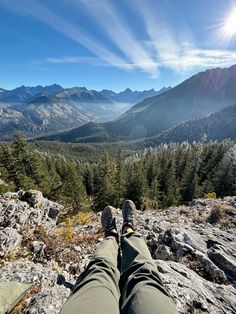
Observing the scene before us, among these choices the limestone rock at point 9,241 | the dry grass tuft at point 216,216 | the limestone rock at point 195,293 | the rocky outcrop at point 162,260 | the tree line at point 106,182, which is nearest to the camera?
the limestone rock at point 195,293

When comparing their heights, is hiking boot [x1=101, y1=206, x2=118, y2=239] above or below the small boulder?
above

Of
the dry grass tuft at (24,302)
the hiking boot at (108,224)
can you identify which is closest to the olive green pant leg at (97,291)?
the dry grass tuft at (24,302)

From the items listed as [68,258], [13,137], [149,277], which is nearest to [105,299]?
[149,277]

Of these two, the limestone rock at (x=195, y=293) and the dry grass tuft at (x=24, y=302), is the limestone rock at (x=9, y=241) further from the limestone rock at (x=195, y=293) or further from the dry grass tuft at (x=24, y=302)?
the limestone rock at (x=195, y=293)

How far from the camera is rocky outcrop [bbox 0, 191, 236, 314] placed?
421cm

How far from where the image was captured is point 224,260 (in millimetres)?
6164

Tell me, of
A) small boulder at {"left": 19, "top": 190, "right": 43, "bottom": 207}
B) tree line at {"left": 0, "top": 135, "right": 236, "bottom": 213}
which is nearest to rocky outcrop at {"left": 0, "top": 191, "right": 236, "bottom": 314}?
small boulder at {"left": 19, "top": 190, "right": 43, "bottom": 207}

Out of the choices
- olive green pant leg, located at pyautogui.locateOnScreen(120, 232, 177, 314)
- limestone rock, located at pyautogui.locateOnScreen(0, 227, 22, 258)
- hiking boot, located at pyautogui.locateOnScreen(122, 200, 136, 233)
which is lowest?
limestone rock, located at pyautogui.locateOnScreen(0, 227, 22, 258)

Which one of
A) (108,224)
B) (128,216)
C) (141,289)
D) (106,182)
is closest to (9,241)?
(108,224)

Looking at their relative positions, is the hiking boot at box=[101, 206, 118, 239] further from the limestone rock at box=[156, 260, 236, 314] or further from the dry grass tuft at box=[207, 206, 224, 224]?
the dry grass tuft at box=[207, 206, 224, 224]

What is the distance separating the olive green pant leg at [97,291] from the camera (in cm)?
253

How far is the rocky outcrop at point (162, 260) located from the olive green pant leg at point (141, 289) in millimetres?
1117

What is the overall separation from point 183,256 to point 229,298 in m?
1.90

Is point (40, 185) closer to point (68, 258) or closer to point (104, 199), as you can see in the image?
point (104, 199)
